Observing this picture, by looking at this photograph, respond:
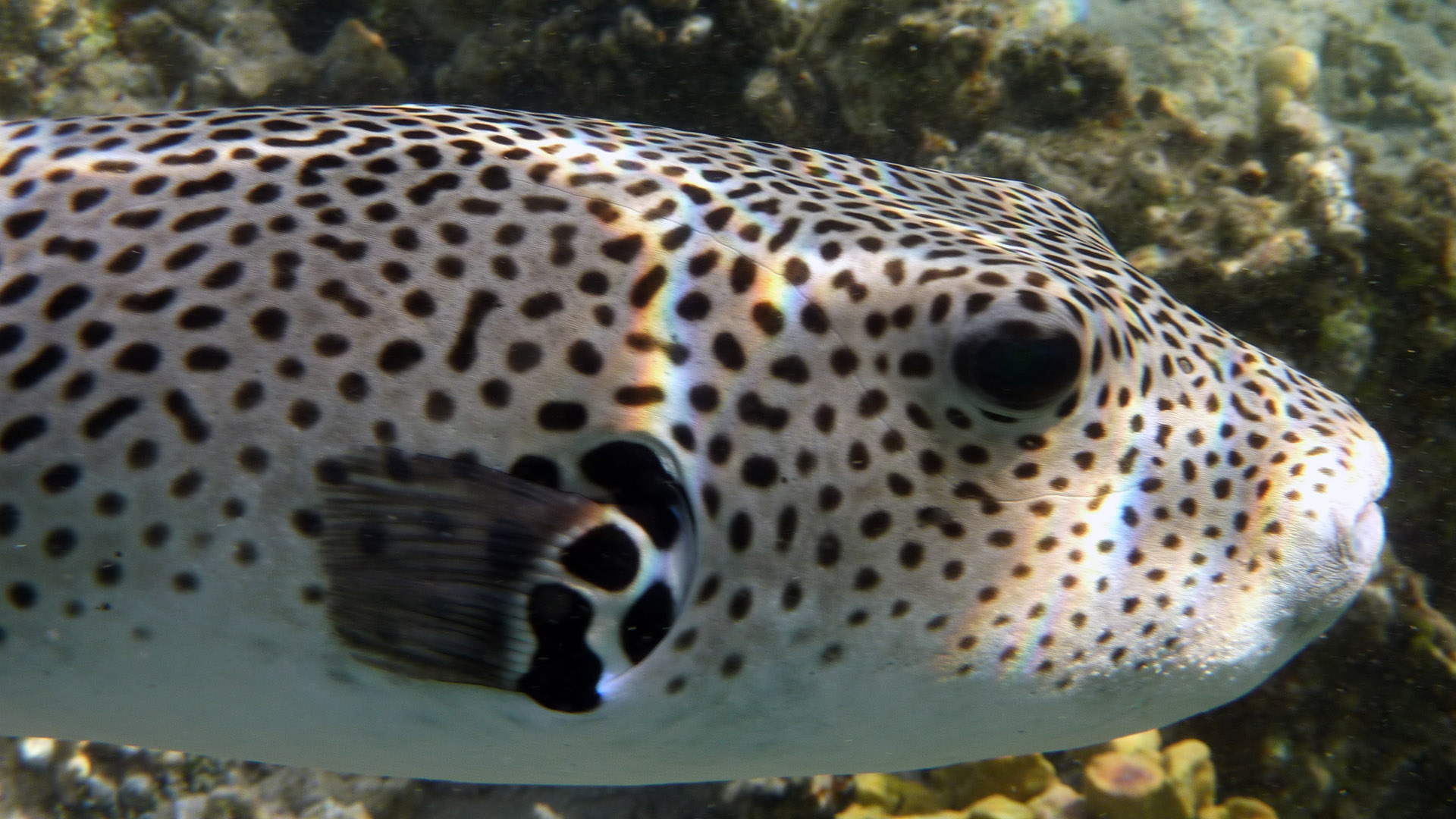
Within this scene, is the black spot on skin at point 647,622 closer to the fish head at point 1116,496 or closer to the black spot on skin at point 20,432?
the fish head at point 1116,496

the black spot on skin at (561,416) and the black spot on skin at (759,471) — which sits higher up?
the black spot on skin at (561,416)

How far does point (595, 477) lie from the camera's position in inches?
66.9

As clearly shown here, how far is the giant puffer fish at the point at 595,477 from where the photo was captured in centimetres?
166

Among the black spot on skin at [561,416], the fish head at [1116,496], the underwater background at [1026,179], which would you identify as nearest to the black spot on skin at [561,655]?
the black spot on skin at [561,416]

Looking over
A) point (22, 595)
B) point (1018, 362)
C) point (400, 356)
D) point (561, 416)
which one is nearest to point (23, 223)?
point (22, 595)

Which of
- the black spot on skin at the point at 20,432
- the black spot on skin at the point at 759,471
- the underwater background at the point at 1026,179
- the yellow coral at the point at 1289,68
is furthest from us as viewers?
the yellow coral at the point at 1289,68

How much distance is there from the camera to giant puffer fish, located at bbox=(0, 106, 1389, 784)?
166 cm

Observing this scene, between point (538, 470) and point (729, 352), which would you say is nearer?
point (538, 470)

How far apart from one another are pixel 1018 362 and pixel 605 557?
0.87 m

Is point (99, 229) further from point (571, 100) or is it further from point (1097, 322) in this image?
point (571, 100)

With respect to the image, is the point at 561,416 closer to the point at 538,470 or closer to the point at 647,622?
the point at 538,470

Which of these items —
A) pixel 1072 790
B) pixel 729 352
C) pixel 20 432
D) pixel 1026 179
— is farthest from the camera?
pixel 1026 179

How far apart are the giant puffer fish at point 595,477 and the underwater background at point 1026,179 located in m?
1.91

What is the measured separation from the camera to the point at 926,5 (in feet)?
15.0
